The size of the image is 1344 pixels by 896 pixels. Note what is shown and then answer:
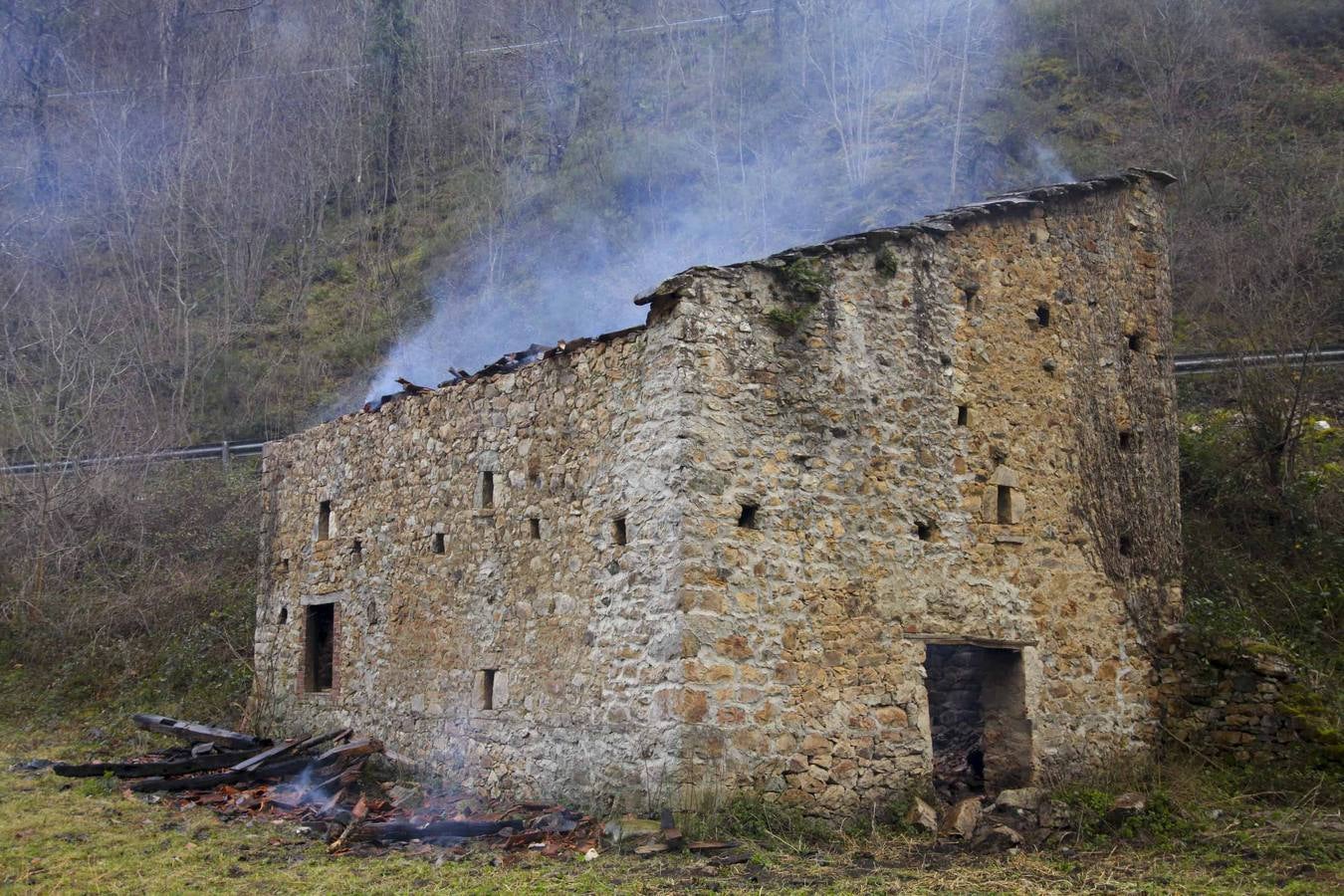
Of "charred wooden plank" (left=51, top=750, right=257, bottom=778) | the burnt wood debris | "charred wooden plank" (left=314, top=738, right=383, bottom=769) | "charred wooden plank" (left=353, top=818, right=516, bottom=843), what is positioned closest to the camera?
the burnt wood debris

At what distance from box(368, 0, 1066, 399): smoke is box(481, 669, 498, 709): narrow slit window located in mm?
13694

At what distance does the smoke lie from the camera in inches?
1016

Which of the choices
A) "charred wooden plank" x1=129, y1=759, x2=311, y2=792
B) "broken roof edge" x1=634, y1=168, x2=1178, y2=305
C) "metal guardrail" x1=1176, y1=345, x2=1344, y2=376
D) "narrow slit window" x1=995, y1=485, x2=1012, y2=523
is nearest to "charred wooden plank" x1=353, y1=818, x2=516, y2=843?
"charred wooden plank" x1=129, y1=759, x2=311, y2=792

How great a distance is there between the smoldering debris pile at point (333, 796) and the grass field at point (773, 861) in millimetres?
341

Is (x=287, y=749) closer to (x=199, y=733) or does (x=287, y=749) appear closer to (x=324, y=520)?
(x=199, y=733)

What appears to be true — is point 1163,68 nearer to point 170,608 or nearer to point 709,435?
point 709,435

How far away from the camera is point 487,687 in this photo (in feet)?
34.8

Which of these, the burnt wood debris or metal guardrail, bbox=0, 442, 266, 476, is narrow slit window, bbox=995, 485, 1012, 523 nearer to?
the burnt wood debris

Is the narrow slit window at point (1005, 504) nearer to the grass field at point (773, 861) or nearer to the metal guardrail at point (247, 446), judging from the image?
the grass field at point (773, 861)

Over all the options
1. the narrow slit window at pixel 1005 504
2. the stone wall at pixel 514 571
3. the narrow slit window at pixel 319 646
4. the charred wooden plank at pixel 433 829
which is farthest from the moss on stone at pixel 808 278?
the narrow slit window at pixel 319 646

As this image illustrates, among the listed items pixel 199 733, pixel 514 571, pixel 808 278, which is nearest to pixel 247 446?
pixel 199 733

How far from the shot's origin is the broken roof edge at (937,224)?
9039 millimetres

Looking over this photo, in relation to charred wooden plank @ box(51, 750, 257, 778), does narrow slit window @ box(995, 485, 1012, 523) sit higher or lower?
higher

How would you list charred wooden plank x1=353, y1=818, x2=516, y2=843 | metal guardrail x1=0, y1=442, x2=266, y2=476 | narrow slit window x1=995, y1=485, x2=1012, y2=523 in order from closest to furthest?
charred wooden plank x1=353, y1=818, x2=516, y2=843
narrow slit window x1=995, y1=485, x2=1012, y2=523
metal guardrail x1=0, y1=442, x2=266, y2=476
